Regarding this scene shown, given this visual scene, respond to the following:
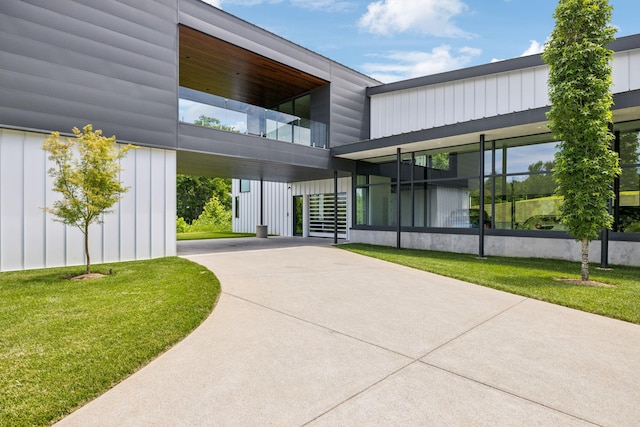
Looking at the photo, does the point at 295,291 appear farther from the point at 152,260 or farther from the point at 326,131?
the point at 326,131

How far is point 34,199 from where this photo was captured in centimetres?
816

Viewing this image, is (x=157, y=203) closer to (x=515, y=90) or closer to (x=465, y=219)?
(x=465, y=219)

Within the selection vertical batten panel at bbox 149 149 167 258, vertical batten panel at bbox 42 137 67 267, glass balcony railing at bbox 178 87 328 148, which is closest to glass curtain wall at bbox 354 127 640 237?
glass balcony railing at bbox 178 87 328 148

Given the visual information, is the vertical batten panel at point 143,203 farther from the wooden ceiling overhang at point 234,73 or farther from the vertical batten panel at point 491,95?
the vertical batten panel at point 491,95

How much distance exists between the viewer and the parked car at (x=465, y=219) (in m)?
11.8

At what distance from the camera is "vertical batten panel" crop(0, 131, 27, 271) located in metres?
7.81

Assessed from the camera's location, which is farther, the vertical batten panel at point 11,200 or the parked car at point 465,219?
the parked car at point 465,219

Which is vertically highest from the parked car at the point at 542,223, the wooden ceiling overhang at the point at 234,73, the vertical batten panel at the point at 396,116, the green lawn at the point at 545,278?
the wooden ceiling overhang at the point at 234,73

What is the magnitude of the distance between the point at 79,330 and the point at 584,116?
9.53 metres

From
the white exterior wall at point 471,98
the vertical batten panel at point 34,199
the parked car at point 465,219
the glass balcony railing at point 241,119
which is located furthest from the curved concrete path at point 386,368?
the white exterior wall at point 471,98

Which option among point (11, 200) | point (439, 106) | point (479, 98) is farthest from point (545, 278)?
point (11, 200)

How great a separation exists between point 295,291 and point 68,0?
911 centimetres

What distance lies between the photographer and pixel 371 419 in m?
2.48

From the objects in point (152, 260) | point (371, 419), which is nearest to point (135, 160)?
point (152, 260)
